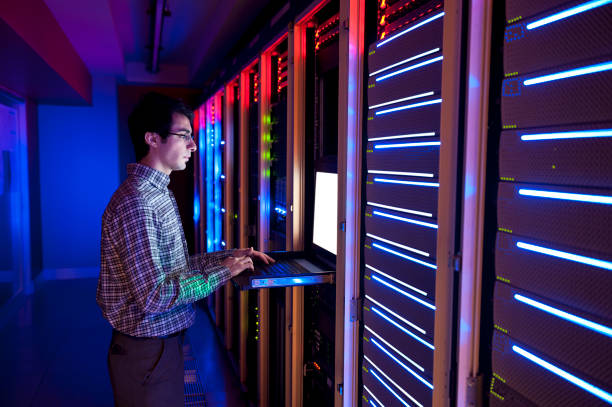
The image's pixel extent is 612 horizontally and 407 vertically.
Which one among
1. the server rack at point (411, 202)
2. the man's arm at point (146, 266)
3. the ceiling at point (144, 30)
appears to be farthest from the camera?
the ceiling at point (144, 30)

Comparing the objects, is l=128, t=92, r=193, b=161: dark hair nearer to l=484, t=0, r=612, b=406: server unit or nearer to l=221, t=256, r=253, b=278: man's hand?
l=221, t=256, r=253, b=278: man's hand

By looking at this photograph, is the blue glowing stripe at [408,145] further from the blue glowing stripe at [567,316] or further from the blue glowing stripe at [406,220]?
the blue glowing stripe at [567,316]

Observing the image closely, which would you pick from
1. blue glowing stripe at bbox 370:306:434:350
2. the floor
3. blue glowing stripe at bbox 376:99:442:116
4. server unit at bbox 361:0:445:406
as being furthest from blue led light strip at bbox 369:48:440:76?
the floor

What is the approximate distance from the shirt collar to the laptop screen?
67 centimetres

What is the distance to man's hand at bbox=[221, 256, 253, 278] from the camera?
1.63m

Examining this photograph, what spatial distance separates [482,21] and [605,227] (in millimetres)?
498

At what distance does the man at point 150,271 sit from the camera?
1.42 metres

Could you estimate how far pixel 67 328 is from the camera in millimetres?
4906

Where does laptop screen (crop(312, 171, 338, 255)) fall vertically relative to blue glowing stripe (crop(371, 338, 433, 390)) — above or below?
above

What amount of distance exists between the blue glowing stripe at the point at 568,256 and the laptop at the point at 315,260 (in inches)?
37.2

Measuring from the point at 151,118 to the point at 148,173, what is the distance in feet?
0.68

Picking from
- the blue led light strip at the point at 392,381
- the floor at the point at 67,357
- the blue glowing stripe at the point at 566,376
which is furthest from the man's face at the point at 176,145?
the floor at the point at 67,357

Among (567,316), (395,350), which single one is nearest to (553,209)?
(567,316)

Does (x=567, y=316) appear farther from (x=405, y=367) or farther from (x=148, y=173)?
(x=148, y=173)
